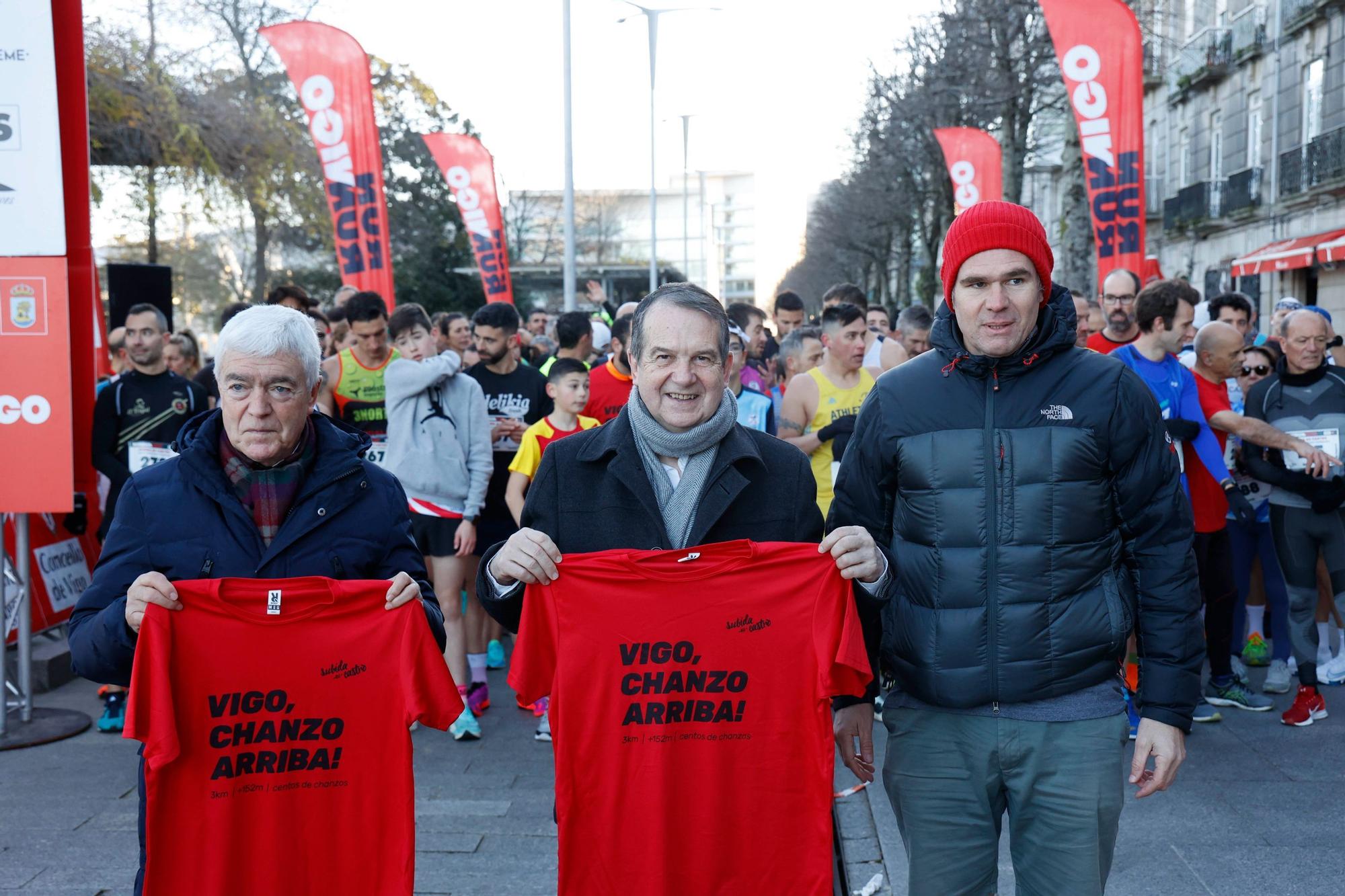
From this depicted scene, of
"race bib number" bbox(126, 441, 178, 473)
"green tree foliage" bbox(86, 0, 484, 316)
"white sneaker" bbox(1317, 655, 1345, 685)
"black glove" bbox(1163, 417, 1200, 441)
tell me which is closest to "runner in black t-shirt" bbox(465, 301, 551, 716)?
"race bib number" bbox(126, 441, 178, 473)

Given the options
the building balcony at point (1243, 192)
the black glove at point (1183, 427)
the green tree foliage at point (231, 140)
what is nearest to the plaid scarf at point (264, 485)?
the black glove at point (1183, 427)

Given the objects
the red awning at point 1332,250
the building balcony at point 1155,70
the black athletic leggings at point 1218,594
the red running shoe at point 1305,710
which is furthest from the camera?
the building balcony at point 1155,70

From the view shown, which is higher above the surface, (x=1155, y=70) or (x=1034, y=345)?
(x=1155, y=70)

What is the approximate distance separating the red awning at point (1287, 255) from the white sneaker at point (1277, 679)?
1771 centimetres

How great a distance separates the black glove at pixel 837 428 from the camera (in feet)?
21.3

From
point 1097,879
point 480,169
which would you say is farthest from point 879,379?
point 480,169

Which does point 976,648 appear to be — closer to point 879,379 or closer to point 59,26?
point 879,379

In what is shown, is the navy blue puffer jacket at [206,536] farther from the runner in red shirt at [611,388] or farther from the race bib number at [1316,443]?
the race bib number at [1316,443]

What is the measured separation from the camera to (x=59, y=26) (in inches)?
259

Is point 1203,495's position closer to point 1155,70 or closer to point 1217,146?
point 1217,146

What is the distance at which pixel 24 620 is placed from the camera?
6797mm

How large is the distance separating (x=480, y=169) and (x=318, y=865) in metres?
16.5

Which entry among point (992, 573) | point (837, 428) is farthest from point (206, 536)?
point (837, 428)

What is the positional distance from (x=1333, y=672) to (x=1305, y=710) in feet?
3.82
